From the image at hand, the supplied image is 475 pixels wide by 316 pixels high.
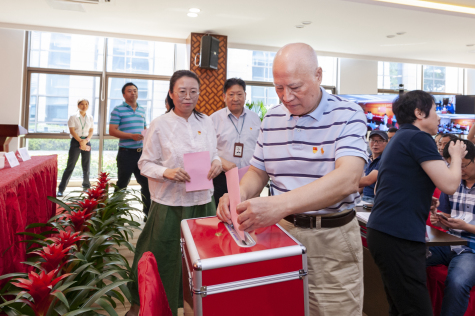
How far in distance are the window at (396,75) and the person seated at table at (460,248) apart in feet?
23.9

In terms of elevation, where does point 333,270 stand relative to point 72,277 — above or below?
above

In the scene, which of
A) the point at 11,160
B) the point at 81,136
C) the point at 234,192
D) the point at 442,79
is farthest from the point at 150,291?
the point at 442,79

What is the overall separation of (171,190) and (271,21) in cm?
440

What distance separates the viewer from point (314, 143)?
1.17 metres

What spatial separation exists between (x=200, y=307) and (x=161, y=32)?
250 inches

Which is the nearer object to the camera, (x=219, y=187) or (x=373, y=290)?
(x=373, y=290)

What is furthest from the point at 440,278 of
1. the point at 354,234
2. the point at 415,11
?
the point at 415,11

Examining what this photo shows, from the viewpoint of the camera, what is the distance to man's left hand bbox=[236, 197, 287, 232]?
913 mm

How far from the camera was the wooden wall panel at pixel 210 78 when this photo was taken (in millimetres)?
6348

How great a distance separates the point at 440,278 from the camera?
197cm

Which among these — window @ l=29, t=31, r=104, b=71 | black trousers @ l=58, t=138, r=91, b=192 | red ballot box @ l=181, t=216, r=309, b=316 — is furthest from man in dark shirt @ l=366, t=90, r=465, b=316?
window @ l=29, t=31, r=104, b=71

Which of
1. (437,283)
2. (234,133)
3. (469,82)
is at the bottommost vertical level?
(437,283)

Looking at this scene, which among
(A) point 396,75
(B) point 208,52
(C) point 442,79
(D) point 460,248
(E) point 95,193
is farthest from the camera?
(C) point 442,79

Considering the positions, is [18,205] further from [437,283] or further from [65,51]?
[65,51]
